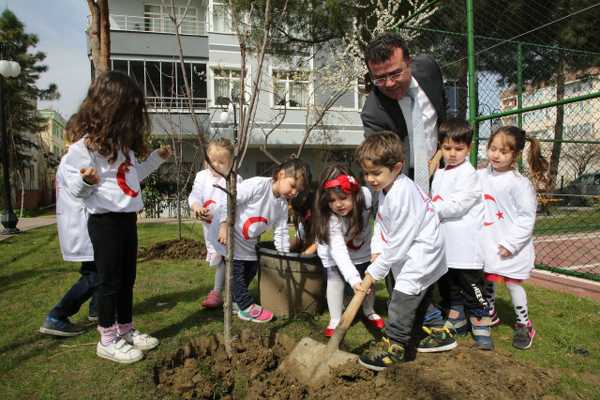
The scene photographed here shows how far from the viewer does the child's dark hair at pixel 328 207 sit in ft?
8.77

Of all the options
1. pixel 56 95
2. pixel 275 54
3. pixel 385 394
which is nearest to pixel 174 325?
pixel 385 394

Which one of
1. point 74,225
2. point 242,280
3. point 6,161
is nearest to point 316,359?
point 242,280

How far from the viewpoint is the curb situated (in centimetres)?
374

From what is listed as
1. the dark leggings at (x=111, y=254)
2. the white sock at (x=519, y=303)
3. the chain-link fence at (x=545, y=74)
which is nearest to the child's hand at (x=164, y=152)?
the dark leggings at (x=111, y=254)

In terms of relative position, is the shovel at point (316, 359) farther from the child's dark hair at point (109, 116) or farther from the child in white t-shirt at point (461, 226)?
the child's dark hair at point (109, 116)

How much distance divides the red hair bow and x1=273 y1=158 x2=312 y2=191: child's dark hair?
7.2 inches

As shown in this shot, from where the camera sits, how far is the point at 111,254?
231 centimetres

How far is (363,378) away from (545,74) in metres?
9.08

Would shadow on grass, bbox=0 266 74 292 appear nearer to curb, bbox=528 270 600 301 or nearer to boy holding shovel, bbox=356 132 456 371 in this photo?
boy holding shovel, bbox=356 132 456 371

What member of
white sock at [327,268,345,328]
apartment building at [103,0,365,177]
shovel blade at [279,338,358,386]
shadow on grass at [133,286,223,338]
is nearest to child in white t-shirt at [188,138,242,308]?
shadow on grass at [133,286,223,338]

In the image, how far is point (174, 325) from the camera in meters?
2.91

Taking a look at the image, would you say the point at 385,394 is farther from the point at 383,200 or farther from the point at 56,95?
the point at 56,95

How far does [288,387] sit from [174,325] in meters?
1.24

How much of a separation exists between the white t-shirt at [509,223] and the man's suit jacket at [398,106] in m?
0.58
